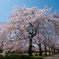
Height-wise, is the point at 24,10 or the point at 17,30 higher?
the point at 24,10

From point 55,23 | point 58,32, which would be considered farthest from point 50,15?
point 58,32

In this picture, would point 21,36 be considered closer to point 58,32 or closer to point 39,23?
point 39,23

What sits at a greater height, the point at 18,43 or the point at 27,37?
the point at 27,37

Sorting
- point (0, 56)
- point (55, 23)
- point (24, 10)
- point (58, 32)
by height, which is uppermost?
point (24, 10)

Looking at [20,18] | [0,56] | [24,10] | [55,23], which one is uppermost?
[24,10]

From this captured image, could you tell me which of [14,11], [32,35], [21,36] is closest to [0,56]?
[21,36]

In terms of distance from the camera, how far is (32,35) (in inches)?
578

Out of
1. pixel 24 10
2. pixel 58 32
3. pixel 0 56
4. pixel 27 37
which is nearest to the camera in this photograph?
pixel 0 56

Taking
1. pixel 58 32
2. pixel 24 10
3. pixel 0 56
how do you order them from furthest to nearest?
pixel 24 10
pixel 58 32
pixel 0 56

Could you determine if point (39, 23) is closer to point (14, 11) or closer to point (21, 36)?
point (21, 36)

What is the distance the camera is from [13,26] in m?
13.1

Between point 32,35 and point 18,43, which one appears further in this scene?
point 32,35

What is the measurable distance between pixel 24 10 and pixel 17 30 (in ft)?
17.1

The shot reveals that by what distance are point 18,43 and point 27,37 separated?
1757 millimetres
